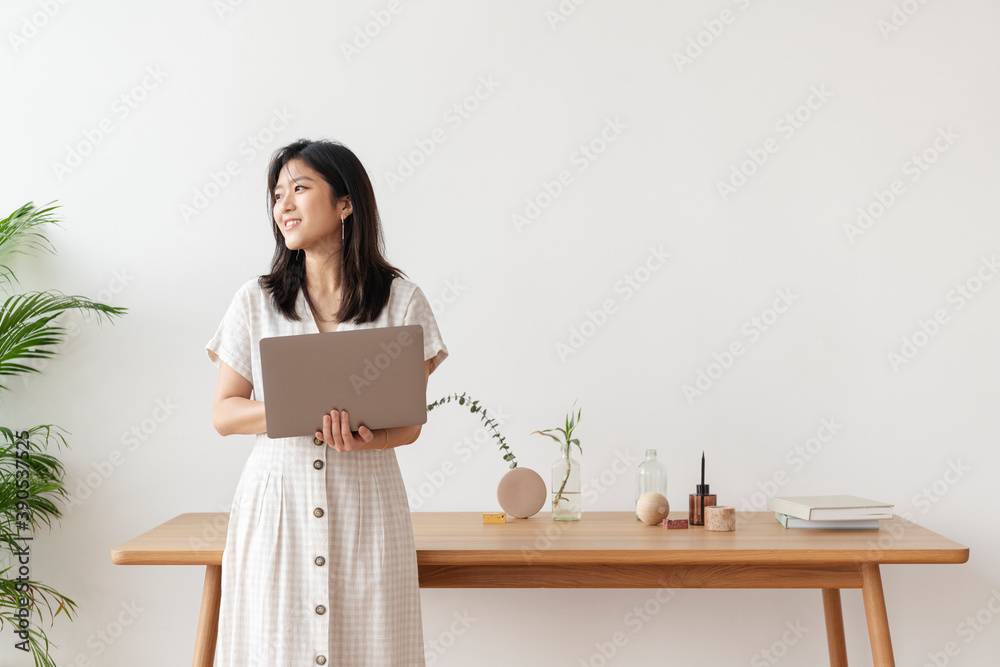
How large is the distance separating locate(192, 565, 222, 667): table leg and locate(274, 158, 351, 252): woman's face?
897mm

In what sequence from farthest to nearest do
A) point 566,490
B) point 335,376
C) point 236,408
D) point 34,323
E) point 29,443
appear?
point 29,443
point 34,323
point 566,490
point 236,408
point 335,376

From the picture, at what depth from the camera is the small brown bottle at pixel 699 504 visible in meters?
2.21

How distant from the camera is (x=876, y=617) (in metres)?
1.90

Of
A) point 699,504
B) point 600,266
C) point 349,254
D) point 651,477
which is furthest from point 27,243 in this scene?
point 699,504

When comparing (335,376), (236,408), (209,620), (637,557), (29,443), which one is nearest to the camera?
(335,376)

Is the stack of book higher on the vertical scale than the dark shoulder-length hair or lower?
lower

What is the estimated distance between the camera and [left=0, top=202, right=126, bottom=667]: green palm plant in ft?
8.01

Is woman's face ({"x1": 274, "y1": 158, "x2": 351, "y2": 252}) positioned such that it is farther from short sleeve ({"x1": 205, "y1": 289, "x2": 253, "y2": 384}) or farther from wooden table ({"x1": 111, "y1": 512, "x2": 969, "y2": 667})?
wooden table ({"x1": 111, "y1": 512, "x2": 969, "y2": 667})

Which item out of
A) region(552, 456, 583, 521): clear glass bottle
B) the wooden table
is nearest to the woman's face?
the wooden table

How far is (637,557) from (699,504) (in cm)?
41

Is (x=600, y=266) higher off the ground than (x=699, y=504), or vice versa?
(x=600, y=266)

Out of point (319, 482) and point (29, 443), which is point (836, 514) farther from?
point (29, 443)

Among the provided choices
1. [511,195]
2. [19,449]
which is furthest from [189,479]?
[511,195]

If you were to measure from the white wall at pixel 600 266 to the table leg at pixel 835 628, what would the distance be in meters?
0.15
